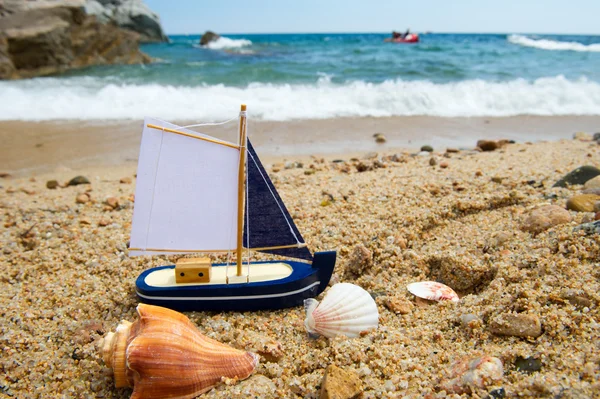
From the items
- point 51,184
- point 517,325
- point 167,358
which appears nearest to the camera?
point 167,358

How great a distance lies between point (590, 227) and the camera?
3195mm

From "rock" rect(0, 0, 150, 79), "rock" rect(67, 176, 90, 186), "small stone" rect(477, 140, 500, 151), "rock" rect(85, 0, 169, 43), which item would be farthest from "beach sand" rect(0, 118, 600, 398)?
"rock" rect(85, 0, 169, 43)

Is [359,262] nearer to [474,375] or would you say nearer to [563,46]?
[474,375]

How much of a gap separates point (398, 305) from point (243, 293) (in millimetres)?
1098

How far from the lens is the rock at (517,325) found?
239 centimetres

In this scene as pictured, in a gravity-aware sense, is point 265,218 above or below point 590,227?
below

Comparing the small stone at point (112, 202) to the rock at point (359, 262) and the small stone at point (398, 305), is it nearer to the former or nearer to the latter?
the rock at point (359, 262)

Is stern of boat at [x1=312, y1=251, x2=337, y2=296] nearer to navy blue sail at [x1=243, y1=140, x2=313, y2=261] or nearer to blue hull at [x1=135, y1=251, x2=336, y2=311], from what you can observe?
blue hull at [x1=135, y1=251, x2=336, y2=311]

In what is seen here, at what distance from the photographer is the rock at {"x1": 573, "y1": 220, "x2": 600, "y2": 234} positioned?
3143mm

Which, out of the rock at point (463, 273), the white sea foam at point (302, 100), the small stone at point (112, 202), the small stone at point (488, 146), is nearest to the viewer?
the rock at point (463, 273)

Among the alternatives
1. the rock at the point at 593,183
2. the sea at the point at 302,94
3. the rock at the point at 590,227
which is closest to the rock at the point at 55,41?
the sea at the point at 302,94

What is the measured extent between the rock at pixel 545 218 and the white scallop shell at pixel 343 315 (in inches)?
66.6

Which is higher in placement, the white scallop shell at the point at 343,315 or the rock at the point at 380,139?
the rock at the point at 380,139

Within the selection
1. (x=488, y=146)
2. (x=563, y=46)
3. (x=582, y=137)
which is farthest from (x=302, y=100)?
(x=563, y=46)
